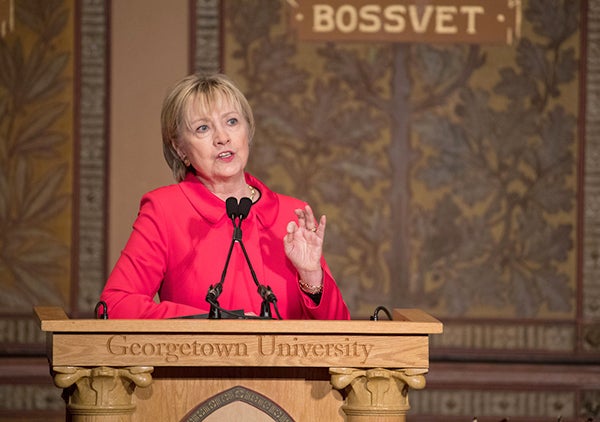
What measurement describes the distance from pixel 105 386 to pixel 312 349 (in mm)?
455

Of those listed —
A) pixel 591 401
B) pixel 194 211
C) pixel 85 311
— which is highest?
pixel 194 211

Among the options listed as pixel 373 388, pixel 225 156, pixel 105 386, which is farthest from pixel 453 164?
pixel 105 386

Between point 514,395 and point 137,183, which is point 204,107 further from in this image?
point 514,395

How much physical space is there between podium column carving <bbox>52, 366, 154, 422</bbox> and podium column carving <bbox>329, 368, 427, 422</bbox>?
1.40 ft

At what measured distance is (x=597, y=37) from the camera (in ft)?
18.0

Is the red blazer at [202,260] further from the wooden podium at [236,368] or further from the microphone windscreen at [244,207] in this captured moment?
the wooden podium at [236,368]

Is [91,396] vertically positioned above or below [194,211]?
below

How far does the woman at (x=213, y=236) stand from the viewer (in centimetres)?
292

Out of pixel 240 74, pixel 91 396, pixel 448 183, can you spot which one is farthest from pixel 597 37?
pixel 91 396

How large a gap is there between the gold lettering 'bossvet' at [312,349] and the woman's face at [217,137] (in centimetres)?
68

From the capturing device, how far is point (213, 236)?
3055 millimetres

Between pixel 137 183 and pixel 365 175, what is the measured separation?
106 cm

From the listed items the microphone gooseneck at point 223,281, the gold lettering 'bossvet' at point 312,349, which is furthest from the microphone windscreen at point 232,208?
the gold lettering 'bossvet' at point 312,349

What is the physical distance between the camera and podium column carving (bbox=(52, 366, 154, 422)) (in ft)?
8.29
